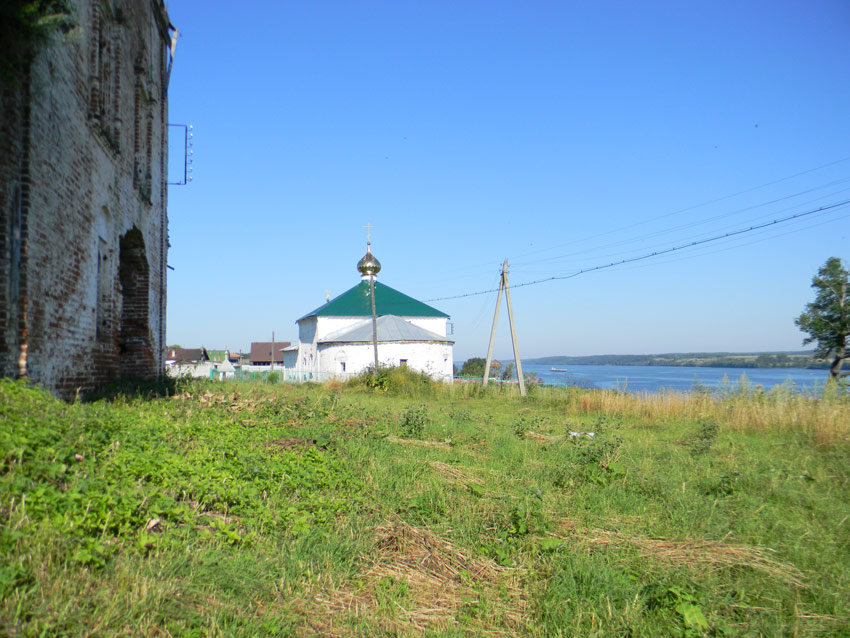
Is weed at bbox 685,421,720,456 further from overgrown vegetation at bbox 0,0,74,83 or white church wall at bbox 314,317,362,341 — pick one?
white church wall at bbox 314,317,362,341

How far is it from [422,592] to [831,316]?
27582mm

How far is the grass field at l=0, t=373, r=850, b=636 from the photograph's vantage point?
322cm

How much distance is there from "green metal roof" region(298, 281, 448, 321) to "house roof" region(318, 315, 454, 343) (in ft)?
6.99

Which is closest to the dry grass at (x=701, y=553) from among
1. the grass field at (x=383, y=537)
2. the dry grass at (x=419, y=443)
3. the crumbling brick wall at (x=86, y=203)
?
the grass field at (x=383, y=537)

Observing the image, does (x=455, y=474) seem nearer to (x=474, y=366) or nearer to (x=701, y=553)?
(x=701, y=553)

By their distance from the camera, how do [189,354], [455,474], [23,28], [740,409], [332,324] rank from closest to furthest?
[23,28] < [455,474] < [740,409] < [332,324] < [189,354]

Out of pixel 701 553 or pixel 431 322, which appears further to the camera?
pixel 431 322

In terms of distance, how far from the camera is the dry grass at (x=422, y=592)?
136 inches

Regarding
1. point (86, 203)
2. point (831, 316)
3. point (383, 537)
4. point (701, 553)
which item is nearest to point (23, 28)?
point (86, 203)

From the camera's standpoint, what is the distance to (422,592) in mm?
3852

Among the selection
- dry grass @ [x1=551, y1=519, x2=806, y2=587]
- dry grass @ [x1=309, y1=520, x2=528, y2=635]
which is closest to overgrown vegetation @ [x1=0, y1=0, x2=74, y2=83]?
dry grass @ [x1=309, y1=520, x2=528, y2=635]

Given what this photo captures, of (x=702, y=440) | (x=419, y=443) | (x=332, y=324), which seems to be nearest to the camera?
(x=419, y=443)

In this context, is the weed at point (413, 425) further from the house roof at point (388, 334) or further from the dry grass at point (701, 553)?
the house roof at point (388, 334)

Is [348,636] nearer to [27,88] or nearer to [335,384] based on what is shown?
[27,88]
